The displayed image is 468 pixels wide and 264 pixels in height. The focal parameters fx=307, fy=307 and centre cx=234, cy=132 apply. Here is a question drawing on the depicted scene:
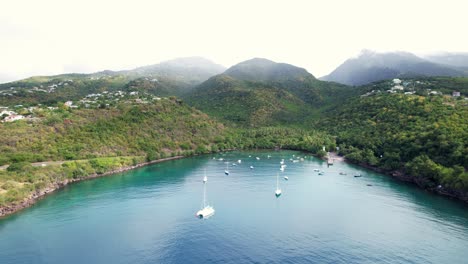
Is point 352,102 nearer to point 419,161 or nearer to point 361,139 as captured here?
point 361,139

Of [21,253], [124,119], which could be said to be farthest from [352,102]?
[21,253]

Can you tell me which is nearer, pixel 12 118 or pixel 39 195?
pixel 39 195

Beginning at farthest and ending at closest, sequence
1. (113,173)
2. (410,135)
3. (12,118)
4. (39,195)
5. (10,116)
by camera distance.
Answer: (10,116), (12,118), (410,135), (113,173), (39,195)

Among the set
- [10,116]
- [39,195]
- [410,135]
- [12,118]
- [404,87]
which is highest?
[404,87]

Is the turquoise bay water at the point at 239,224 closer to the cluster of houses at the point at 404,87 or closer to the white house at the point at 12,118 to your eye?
the white house at the point at 12,118

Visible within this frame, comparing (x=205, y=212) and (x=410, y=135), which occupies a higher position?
(x=410, y=135)

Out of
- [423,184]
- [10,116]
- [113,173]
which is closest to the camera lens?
[423,184]

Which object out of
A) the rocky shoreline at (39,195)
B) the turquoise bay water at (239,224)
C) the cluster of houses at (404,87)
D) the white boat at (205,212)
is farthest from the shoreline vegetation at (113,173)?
the cluster of houses at (404,87)

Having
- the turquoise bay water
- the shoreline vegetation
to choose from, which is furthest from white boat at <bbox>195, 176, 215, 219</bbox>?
the shoreline vegetation

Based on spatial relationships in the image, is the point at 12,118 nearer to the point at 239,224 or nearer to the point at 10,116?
the point at 10,116

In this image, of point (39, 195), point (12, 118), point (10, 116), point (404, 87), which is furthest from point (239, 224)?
point (404, 87)
